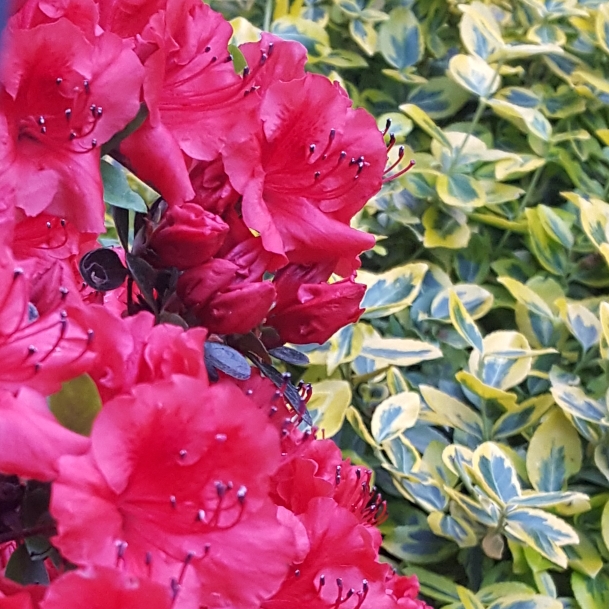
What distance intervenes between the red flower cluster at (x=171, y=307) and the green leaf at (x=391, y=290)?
0.68 meters

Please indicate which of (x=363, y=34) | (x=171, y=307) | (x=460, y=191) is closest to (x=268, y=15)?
(x=363, y=34)

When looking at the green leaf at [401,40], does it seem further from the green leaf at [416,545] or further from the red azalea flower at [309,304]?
the red azalea flower at [309,304]

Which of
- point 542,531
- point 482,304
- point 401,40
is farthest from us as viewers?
point 401,40

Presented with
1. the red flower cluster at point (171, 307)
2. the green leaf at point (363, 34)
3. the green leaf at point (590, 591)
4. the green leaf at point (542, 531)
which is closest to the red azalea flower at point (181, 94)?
the red flower cluster at point (171, 307)

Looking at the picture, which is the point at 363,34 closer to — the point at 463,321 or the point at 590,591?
the point at 463,321

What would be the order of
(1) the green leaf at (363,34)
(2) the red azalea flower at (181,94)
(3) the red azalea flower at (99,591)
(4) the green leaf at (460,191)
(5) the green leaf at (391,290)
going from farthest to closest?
(1) the green leaf at (363,34) → (4) the green leaf at (460,191) → (5) the green leaf at (391,290) → (2) the red azalea flower at (181,94) → (3) the red azalea flower at (99,591)

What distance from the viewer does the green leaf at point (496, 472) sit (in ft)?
3.27

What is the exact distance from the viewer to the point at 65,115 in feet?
1.22

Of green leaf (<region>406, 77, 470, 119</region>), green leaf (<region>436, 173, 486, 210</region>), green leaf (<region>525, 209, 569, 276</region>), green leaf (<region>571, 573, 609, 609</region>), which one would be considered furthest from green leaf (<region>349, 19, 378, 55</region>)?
green leaf (<region>571, 573, 609, 609</region>)

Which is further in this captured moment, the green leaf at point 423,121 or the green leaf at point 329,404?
the green leaf at point 423,121

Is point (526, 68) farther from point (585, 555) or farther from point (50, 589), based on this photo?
point (50, 589)

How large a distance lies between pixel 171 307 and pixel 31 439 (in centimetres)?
15

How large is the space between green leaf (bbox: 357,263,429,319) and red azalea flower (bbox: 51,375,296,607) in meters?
0.82

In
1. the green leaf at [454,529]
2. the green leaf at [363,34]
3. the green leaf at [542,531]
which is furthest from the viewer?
the green leaf at [363,34]
